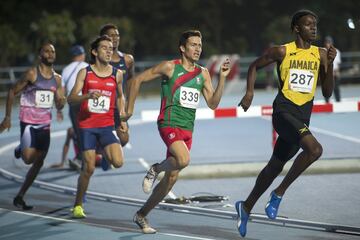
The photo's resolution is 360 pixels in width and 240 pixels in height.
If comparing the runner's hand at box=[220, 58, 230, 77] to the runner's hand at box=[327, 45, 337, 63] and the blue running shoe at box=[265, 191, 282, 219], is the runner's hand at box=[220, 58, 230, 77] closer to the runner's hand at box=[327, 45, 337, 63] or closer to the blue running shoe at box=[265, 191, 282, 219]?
the runner's hand at box=[327, 45, 337, 63]

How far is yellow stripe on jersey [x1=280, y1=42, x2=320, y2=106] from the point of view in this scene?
8711 millimetres

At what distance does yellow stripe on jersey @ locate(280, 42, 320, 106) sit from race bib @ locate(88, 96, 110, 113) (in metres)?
2.38

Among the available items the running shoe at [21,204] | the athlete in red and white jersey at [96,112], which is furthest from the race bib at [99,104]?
the running shoe at [21,204]

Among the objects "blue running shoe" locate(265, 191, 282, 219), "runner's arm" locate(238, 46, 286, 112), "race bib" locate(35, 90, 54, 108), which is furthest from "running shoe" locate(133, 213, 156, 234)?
"race bib" locate(35, 90, 54, 108)

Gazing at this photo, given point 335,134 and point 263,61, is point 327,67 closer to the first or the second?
point 263,61

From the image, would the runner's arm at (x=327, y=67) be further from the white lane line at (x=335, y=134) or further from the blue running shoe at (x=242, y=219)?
the white lane line at (x=335, y=134)

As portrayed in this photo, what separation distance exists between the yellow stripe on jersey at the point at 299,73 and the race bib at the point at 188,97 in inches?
37.4

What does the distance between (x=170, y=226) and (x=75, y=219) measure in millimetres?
1189

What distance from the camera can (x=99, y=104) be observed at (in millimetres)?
10219

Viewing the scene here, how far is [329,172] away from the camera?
44.1ft

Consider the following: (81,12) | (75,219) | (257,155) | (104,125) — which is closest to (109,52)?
(104,125)

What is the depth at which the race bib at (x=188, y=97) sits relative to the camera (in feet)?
29.9

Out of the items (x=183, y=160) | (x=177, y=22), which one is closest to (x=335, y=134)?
(x=183, y=160)

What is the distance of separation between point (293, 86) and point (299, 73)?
145 mm
